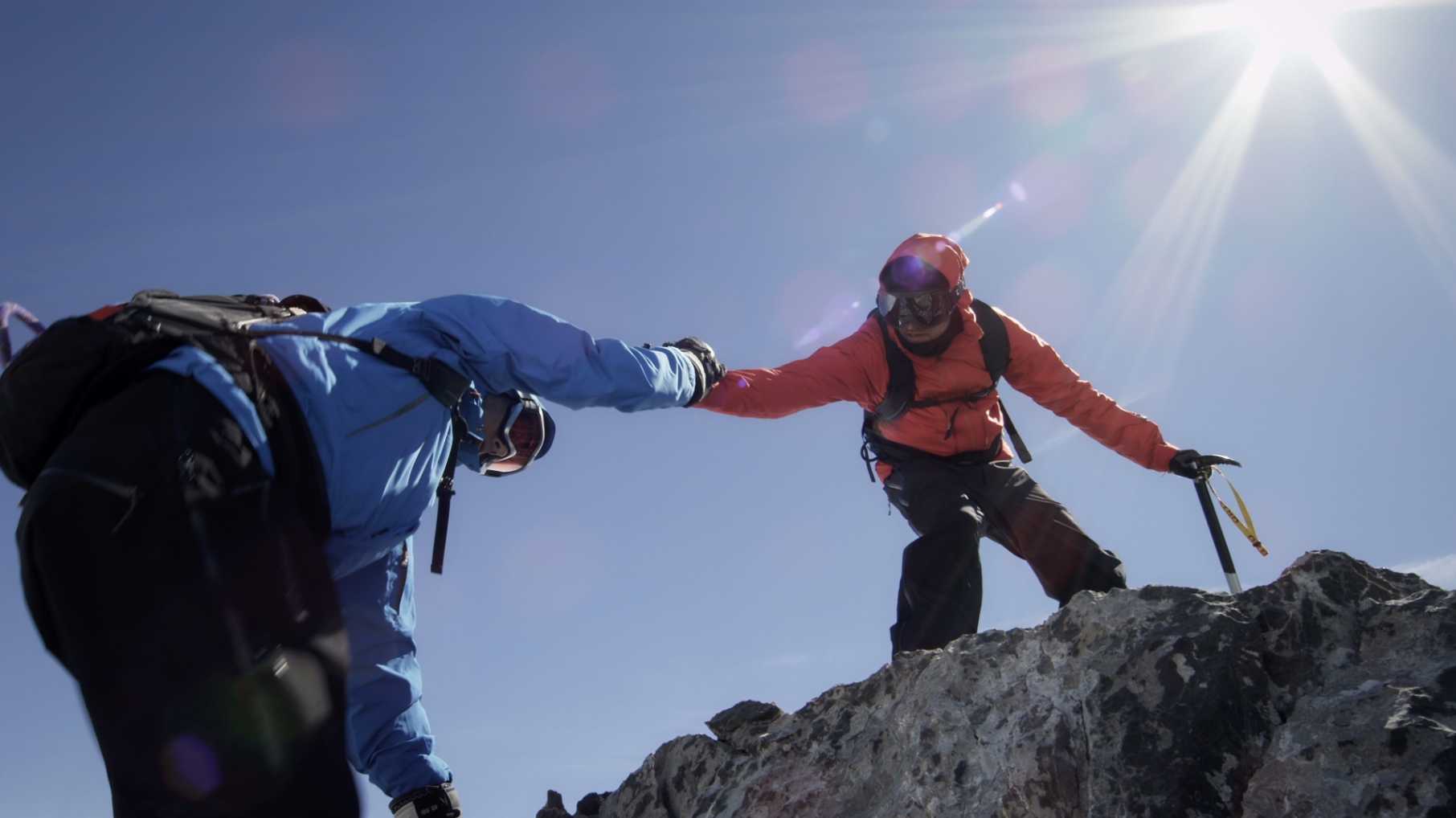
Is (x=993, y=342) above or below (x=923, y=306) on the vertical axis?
below

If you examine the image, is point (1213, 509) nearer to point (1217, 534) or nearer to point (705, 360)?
point (1217, 534)

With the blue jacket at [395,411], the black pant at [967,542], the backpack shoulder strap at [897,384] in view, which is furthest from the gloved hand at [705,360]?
the backpack shoulder strap at [897,384]

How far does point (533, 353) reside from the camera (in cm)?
375

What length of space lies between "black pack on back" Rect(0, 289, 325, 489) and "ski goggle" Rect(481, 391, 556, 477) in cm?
159

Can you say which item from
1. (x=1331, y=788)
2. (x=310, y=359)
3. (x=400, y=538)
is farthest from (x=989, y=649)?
(x=310, y=359)

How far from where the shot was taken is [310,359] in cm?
315

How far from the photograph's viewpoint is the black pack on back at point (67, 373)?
A: 2787 millimetres

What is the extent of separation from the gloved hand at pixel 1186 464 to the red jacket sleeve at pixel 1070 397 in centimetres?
31

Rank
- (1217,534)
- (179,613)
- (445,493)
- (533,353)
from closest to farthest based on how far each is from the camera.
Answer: (179,613) → (533,353) → (445,493) → (1217,534)

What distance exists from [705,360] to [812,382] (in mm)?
2054

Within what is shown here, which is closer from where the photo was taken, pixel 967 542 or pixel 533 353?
pixel 533 353

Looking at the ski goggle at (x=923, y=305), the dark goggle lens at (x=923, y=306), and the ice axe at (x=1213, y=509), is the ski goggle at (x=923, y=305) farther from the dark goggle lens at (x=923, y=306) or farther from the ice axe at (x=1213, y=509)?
the ice axe at (x=1213, y=509)

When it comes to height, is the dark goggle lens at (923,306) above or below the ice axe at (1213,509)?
above

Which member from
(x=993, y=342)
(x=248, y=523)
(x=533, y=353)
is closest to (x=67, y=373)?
(x=248, y=523)
